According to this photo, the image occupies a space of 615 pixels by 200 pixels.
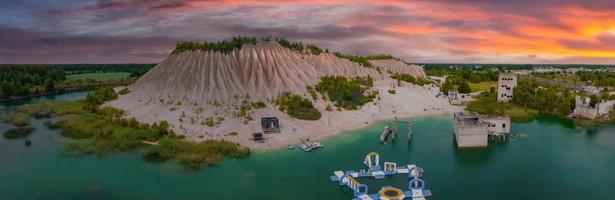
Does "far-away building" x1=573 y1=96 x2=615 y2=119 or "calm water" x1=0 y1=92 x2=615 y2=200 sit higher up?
"far-away building" x1=573 y1=96 x2=615 y2=119

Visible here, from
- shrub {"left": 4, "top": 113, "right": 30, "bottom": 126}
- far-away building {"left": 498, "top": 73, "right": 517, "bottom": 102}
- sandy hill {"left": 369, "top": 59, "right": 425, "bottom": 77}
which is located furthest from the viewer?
sandy hill {"left": 369, "top": 59, "right": 425, "bottom": 77}

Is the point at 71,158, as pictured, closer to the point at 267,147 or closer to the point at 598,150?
the point at 267,147

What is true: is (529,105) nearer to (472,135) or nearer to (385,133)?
(472,135)

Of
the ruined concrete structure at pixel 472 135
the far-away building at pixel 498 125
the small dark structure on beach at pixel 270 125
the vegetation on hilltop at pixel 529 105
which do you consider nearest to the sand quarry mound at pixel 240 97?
the small dark structure on beach at pixel 270 125

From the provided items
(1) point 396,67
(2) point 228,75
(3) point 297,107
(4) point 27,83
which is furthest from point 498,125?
(4) point 27,83

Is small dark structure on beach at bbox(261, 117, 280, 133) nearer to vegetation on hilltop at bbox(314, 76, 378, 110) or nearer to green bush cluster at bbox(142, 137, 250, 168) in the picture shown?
green bush cluster at bbox(142, 137, 250, 168)

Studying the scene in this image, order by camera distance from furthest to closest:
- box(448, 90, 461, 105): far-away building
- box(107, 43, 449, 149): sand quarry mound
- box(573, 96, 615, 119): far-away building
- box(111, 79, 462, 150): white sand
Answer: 1. box(448, 90, 461, 105): far-away building
2. box(573, 96, 615, 119): far-away building
3. box(107, 43, 449, 149): sand quarry mound
4. box(111, 79, 462, 150): white sand

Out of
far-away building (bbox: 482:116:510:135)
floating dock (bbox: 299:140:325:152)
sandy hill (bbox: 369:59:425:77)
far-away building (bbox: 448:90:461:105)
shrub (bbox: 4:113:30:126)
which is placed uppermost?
sandy hill (bbox: 369:59:425:77)

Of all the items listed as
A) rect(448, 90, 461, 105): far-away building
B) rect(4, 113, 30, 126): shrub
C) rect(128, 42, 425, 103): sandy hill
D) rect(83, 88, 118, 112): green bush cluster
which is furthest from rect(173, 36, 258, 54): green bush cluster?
rect(448, 90, 461, 105): far-away building

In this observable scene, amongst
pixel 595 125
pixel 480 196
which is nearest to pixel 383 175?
pixel 480 196
